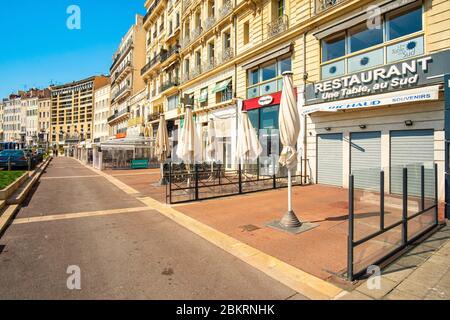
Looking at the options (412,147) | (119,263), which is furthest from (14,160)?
(412,147)

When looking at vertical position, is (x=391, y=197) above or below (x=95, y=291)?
above

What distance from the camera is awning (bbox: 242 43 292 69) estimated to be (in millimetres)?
14314

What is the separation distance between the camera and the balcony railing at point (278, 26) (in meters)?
14.8

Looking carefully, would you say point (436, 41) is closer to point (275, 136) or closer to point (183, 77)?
point (275, 136)

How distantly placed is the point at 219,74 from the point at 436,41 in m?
14.5

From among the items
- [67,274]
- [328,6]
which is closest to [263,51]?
[328,6]

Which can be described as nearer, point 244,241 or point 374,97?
point 244,241

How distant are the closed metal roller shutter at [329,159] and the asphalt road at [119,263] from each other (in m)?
8.60

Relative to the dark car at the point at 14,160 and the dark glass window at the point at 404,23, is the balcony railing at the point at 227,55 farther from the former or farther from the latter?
the dark car at the point at 14,160

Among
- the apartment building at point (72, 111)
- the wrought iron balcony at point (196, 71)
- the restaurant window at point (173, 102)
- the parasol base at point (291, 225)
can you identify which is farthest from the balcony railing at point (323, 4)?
the apartment building at point (72, 111)

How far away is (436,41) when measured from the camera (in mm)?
8750

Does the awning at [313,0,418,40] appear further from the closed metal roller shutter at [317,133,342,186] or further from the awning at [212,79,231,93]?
the awning at [212,79,231,93]

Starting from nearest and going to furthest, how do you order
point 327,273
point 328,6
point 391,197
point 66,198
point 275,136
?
point 327,273
point 391,197
point 66,198
point 328,6
point 275,136

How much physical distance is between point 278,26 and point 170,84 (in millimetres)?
15727
